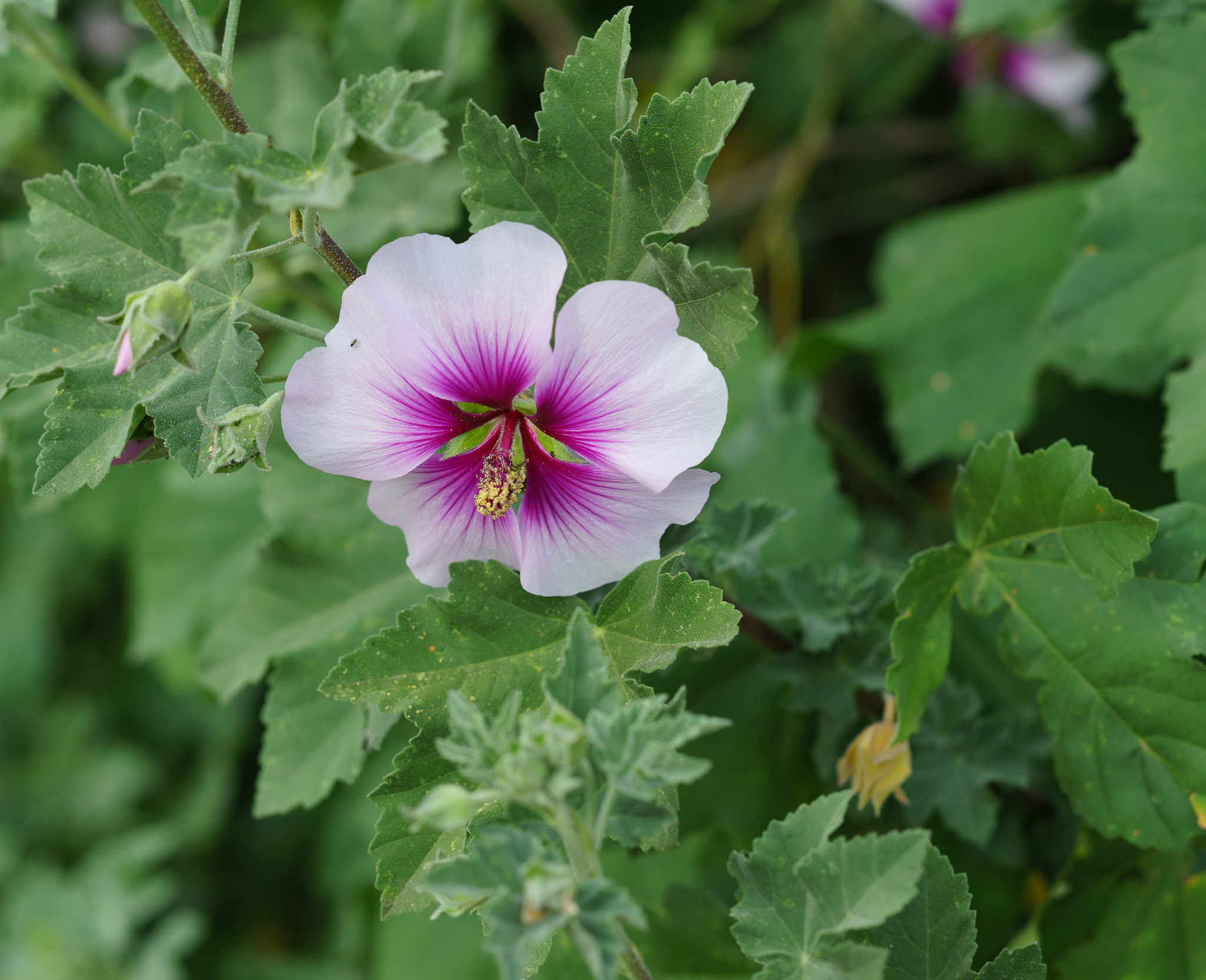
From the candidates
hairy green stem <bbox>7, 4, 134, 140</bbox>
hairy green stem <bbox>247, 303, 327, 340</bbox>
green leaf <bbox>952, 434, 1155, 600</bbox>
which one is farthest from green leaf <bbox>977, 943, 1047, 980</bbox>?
hairy green stem <bbox>7, 4, 134, 140</bbox>

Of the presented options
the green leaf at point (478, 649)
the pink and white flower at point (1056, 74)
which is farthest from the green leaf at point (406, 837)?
the pink and white flower at point (1056, 74)

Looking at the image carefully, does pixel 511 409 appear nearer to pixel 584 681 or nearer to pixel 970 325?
pixel 584 681

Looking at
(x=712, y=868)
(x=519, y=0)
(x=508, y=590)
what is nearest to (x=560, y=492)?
(x=508, y=590)

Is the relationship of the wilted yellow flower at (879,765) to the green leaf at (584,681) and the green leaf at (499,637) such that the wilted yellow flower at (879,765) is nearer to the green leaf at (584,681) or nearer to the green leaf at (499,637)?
the green leaf at (499,637)

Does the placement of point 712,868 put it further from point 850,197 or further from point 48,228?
point 850,197

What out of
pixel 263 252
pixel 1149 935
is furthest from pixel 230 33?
pixel 1149 935

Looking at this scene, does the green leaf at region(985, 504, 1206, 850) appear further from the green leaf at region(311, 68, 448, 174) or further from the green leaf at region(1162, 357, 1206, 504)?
the green leaf at region(311, 68, 448, 174)
